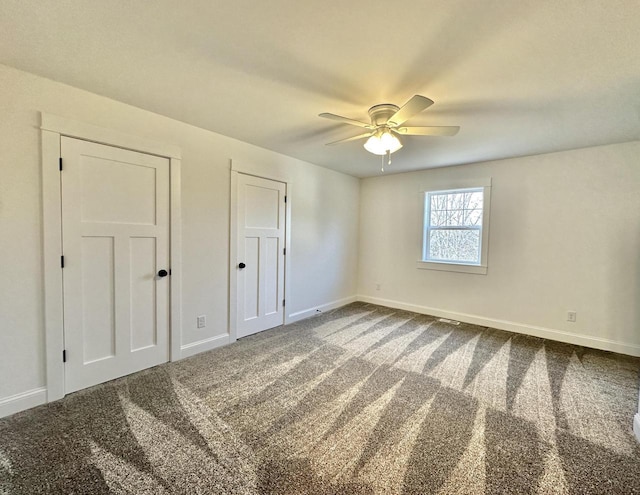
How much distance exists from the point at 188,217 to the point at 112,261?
76 cm

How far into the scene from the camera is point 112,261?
2.43m

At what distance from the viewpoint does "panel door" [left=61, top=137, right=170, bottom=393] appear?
7.28 ft

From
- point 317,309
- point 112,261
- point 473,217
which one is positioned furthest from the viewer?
point 317,309

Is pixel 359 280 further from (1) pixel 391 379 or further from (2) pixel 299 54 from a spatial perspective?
(2) pixel 299 54

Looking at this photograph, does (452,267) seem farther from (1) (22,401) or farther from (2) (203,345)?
(1) (22,401)

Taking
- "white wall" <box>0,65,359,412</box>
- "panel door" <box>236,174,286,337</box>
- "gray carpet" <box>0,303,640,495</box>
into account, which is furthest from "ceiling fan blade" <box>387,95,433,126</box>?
"gray carpet" <box>0,303,640,495</box>

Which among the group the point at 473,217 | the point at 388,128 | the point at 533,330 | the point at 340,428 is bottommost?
the point at 340,428

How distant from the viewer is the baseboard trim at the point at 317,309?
4.10 meters

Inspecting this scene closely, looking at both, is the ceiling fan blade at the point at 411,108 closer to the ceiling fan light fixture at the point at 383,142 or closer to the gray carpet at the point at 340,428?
the ceiling fan light fixture at the point at 383,142

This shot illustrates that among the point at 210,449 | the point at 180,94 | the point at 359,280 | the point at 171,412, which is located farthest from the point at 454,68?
the point at 359,280

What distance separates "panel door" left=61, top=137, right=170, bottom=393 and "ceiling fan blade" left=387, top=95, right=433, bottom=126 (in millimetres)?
2129

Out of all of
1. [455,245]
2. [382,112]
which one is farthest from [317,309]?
[382,112]

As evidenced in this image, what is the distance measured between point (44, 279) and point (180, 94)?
5.66ft

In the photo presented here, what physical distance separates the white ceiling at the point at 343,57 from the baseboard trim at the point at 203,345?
2.27m
